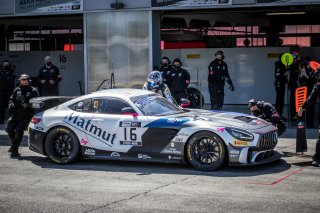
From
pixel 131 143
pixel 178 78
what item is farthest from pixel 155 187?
pixel 178 78

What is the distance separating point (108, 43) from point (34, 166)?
967cm

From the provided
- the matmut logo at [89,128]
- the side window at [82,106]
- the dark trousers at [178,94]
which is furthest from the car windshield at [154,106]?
the dark trousers at [178,94]

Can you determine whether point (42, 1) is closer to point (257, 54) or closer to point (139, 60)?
point (139, 60)

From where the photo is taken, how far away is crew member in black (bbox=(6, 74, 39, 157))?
1334cm

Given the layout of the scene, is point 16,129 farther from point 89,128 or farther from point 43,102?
point 89,128

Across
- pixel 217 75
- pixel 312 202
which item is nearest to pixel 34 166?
pixel 312 202

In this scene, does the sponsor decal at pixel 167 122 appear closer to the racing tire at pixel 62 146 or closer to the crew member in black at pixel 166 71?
the racing tire at pixel 62 146

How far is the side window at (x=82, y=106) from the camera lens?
12.1m

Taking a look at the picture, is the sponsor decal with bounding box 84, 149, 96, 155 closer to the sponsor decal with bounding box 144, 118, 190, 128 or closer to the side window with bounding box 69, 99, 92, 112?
the side window with bounding box 69, 99, 92, 112

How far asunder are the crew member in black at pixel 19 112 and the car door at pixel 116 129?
6.71 feet

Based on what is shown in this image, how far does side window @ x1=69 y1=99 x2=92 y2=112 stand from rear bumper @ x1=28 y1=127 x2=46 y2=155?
77 cm

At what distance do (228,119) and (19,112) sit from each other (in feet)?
15.2

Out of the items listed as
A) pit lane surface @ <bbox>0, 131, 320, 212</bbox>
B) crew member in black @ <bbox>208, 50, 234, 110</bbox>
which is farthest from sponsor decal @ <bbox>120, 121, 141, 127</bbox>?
crew member in black @ <bbox>208, 50, 234, 110</bbox>

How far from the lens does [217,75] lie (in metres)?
18.3
